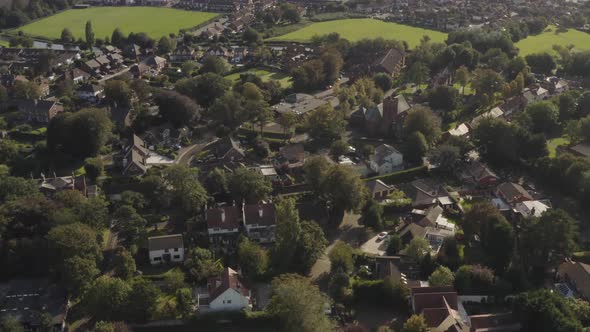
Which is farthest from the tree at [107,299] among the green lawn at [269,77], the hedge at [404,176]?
the green lawn at [269,77]

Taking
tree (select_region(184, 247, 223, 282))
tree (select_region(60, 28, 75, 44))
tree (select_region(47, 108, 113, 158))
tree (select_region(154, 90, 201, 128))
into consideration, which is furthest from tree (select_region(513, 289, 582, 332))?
tree (select_region(60, 28, 75, 44))

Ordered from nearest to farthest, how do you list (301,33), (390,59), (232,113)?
1. (232,113)
2. (390,59)
3. (301,33)

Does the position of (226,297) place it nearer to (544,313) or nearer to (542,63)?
(544,313)

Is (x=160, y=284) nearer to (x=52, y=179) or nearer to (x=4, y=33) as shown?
(x=52, y=179)

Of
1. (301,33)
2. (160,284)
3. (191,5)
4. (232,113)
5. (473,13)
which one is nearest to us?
(160,284)

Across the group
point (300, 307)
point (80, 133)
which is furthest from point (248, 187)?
point (80, 133)

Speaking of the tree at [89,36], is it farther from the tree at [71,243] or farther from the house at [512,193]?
the house at [512,193]

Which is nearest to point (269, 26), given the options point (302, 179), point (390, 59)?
point (390, 59)
